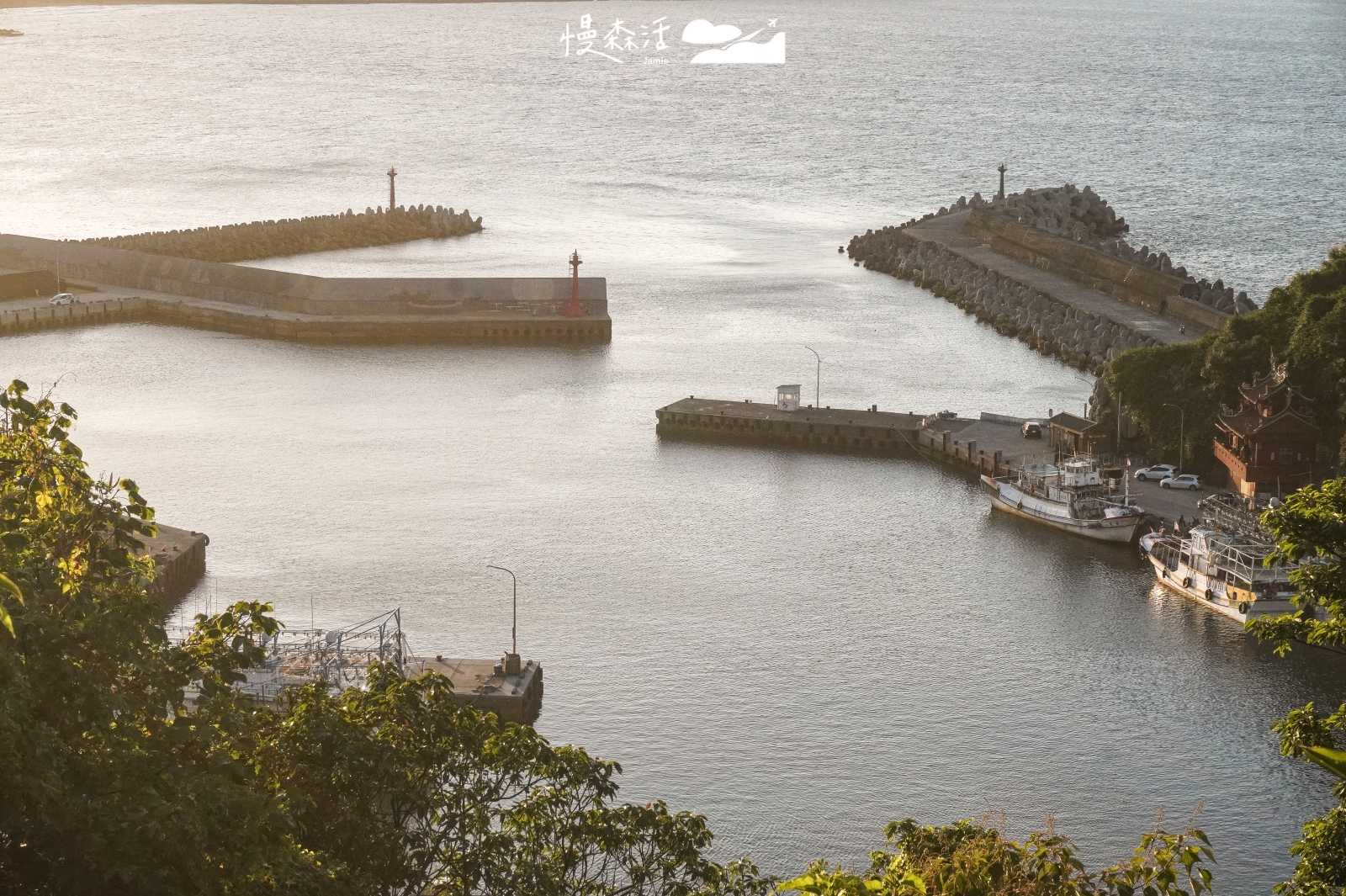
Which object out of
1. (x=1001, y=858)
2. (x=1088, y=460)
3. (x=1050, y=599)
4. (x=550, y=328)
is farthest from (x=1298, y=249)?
(x=1001, y=858)

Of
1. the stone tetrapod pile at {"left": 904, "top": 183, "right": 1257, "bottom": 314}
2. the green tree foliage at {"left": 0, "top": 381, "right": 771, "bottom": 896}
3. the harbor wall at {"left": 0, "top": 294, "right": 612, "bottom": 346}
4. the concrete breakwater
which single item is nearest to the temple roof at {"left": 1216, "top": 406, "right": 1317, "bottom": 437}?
the stone tetrapod pile at {"left": 904, "top": 183, "right": 1257, "bottom": 314}

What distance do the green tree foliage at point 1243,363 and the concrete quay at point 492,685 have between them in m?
26.5

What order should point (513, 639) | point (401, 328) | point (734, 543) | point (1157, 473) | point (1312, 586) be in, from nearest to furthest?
point (1312, 586)
point (513, 639)
point (734, 543)
point (1157, 473)
point (401, 328)

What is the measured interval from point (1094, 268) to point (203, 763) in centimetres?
7402

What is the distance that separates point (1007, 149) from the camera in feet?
547

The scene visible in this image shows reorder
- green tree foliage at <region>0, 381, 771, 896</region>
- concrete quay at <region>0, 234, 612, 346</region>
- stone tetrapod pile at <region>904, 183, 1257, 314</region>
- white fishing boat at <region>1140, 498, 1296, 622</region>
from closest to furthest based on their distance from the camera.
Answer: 1. green tree foliage at <region>0, 381, 771, 896</region>
2. white fishing boat at <region>1140, 498, 1296, 622</region>
3. concrete quay at <region>0, 234, 612, 346</region>
4. stone tetrapod pile at <region>904, 183, 1257, 314</region>

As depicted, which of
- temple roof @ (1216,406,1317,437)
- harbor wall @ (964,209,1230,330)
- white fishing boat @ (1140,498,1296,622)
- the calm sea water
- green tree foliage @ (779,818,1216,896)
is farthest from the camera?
harbor wall @ (964,209,1230,330)

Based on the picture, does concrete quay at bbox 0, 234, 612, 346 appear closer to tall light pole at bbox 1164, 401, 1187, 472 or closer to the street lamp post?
tall light pole at bbox 1164, 401, 1187, 472

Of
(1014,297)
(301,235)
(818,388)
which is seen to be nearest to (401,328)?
(818,388)

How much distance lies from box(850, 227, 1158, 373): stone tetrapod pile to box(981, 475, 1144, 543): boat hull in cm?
1751

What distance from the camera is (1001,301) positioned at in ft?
277

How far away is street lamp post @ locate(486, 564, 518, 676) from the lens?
1543 inches

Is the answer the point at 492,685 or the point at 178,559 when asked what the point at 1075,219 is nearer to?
the point at 178,559

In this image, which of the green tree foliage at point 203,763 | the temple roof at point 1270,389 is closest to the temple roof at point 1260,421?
the temple roof at point 1270,389
